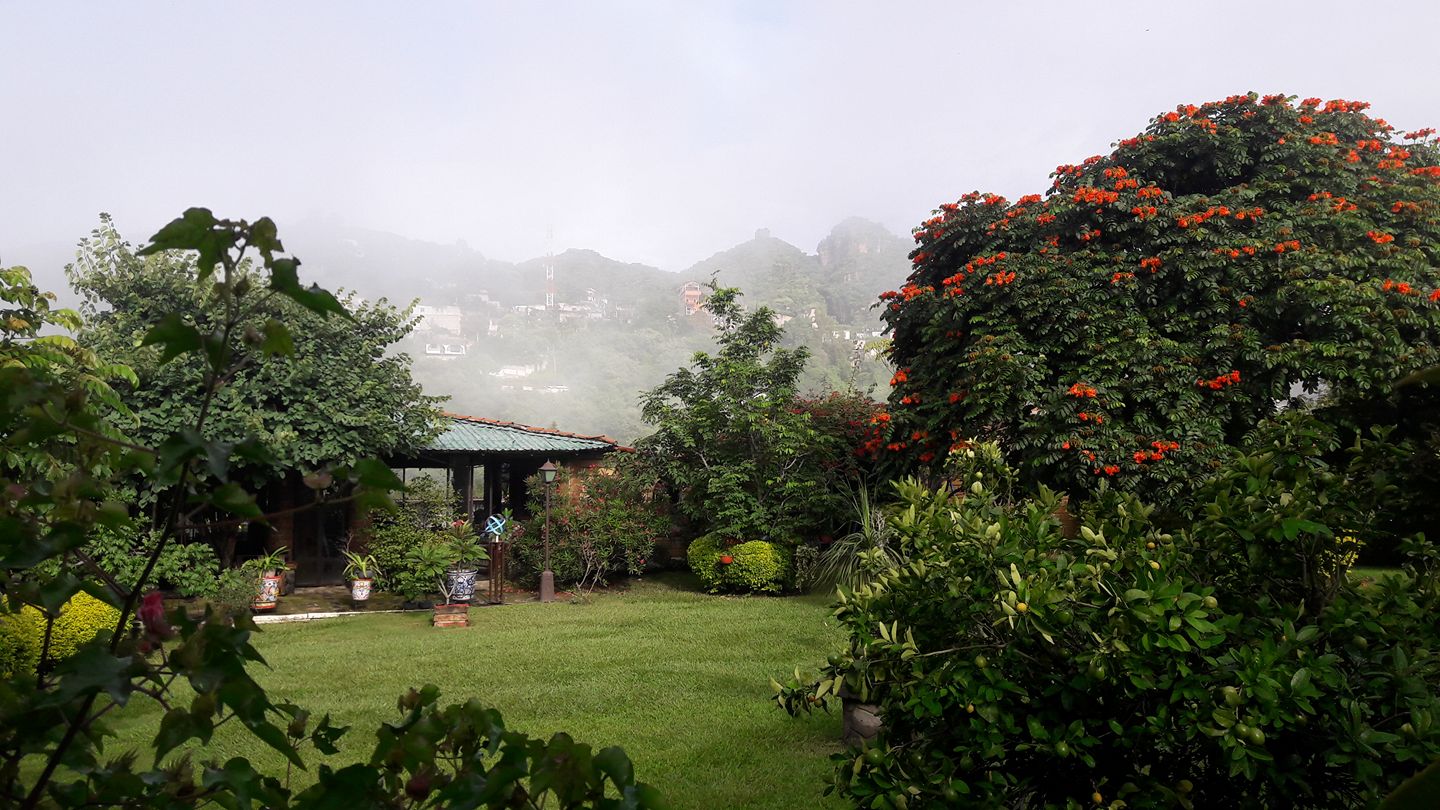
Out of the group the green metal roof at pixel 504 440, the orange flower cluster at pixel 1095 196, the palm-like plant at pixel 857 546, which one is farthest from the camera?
the green metal roof at pixel 504 440

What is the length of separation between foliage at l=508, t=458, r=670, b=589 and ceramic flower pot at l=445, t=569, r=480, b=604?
1.59m

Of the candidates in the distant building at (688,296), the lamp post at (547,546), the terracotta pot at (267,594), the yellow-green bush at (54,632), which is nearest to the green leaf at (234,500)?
the yellow-green bush at (54,632)

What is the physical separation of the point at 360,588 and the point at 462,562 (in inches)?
54.2

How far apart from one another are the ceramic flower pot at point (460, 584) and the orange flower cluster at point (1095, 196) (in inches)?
344

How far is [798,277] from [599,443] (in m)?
60.1

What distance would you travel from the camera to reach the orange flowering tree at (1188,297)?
831cm

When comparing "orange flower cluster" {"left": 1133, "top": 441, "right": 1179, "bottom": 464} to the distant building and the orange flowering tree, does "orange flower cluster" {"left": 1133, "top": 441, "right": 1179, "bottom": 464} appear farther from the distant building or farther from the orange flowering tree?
the distant building

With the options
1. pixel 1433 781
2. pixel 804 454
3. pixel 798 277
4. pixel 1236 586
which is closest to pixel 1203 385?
pixel 804 454

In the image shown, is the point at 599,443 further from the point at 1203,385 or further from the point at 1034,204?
the point at 1203,385

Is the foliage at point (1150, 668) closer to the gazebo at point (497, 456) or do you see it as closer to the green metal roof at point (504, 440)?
the gazebo at point (497, 456)

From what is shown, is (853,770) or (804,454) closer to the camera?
(853,770)

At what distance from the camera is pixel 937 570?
2.79m

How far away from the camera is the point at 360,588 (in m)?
10.9

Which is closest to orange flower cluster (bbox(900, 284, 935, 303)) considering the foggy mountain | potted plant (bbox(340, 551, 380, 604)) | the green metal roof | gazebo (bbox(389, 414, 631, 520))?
gazebo (bbox(389, 414, 631, 520))
